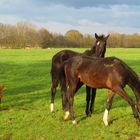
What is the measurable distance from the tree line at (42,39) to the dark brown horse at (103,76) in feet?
276

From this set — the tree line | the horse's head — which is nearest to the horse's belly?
the horse's head

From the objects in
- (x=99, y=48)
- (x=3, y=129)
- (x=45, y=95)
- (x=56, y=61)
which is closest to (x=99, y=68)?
(x=99, y=48)

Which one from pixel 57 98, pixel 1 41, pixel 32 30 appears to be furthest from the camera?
pixel 32 30

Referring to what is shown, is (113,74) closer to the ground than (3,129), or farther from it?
farther from it

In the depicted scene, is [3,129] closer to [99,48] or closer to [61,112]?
[61,112]

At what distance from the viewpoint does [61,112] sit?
35.6 ft

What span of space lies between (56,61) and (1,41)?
3433 inches

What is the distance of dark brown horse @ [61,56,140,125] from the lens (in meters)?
8.69

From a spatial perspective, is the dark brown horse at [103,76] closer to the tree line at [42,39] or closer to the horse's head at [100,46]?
the horse's head at [100,46]

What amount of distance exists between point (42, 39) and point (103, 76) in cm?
9267

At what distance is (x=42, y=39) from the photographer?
101m

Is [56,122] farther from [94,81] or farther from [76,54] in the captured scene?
[76,54]

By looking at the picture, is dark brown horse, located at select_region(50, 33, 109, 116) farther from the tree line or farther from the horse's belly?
the tree line

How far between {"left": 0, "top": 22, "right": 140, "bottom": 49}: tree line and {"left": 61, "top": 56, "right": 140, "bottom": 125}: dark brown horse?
276 ft
